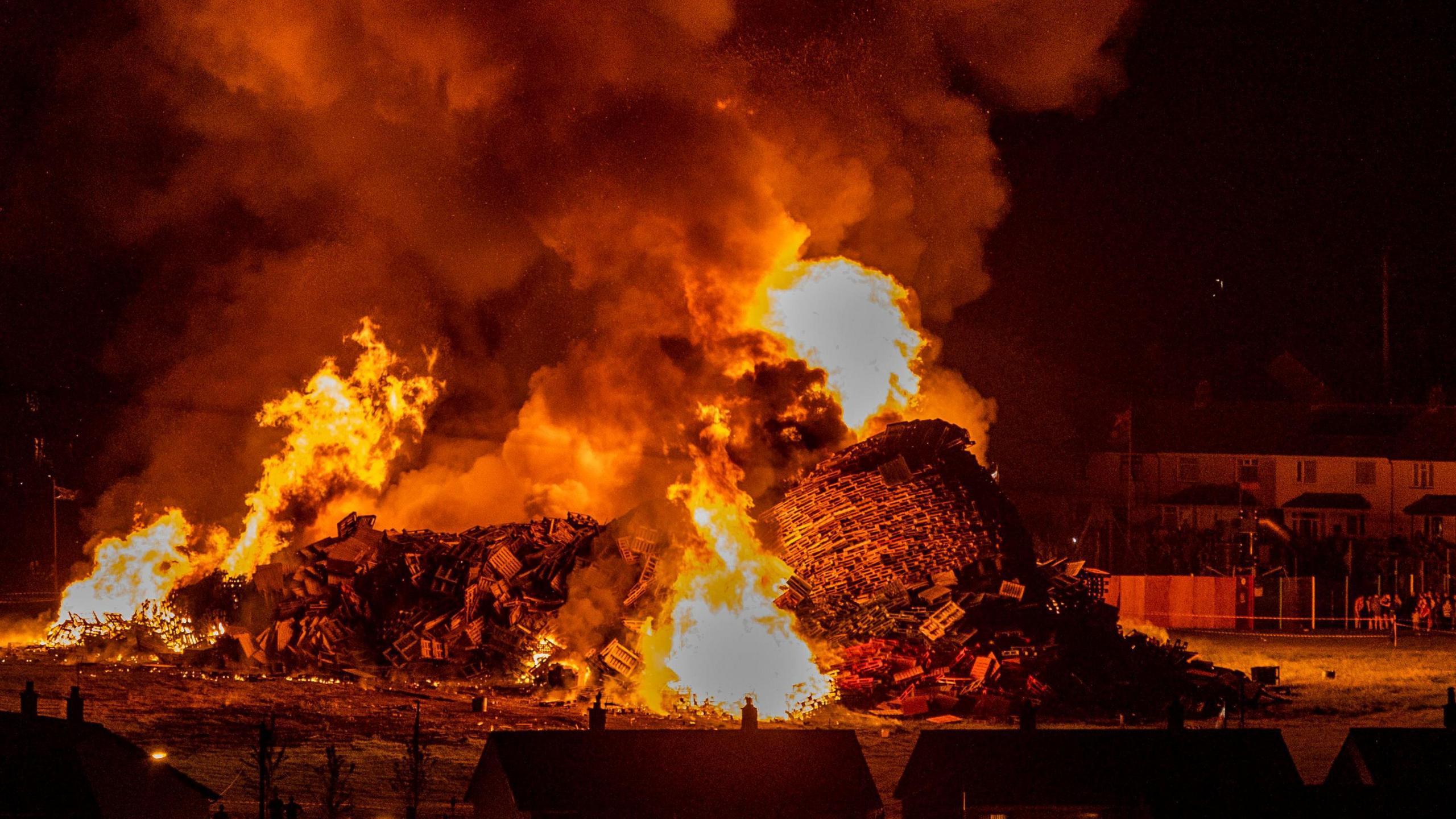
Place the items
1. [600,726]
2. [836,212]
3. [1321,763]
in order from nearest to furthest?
[600,726] < [1321,763] < [836,212]

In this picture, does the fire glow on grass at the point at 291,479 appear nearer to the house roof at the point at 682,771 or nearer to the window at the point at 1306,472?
the house roof at the point at 682,771

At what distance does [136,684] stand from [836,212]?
14.9 meters

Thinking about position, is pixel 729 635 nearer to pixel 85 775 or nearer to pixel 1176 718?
pixel 1176 718

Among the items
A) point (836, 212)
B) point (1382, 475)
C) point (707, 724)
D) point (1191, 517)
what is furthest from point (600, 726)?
point (1382, 475)

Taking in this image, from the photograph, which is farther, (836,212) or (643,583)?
(836,212)

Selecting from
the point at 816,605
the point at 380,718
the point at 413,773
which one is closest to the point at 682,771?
the point at 413,773

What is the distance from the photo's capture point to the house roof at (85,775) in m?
11.5

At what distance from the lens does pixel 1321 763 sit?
16.5 metres

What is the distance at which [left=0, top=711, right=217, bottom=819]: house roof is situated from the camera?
11484 mm

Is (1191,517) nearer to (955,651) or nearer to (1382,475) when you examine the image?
(1382,475)

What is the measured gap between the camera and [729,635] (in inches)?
826

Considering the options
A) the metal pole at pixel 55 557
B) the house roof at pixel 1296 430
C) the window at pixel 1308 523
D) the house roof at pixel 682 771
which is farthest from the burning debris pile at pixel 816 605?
the house roof at pixel 1296 430

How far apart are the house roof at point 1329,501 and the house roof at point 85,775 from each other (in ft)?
154

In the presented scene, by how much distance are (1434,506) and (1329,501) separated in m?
3.35
